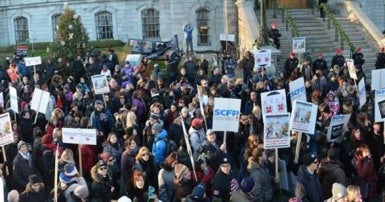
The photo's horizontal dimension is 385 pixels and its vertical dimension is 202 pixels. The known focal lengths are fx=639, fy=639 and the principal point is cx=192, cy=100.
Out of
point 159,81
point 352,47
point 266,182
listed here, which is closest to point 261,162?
point 266,182

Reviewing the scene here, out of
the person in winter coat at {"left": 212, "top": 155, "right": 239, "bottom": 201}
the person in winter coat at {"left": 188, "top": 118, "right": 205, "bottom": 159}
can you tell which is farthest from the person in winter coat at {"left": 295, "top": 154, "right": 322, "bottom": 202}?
the person in winter coat at {"left": 188, "top": 118, "right": 205, "bottom": 159}

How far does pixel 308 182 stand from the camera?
10.5m

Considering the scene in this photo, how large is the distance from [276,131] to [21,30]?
31988mm

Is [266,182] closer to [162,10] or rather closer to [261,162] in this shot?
[261,162]

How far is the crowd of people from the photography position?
34.5ft

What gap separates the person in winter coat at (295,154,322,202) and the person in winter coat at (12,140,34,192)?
16.5 ft

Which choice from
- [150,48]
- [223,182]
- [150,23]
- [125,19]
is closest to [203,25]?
[150,23]

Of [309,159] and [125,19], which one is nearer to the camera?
[309,159]

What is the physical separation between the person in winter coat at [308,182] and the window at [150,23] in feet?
89.0

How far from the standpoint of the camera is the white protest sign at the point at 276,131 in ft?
38.7

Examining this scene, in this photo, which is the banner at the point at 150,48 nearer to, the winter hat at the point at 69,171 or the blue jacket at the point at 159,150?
the blue jacket at the point at 159,150

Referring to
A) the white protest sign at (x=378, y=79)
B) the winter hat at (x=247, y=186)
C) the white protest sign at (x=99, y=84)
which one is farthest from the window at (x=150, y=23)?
the winter hat at (x=247, y=186)

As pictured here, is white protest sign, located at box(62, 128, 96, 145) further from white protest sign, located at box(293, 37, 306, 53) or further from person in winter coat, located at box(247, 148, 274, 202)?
white protest sign, located at box(293, 37, 306, 53)

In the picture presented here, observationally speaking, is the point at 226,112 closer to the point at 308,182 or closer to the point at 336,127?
the point at 336,127
